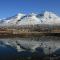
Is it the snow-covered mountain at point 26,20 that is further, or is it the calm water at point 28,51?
the snow-covered mountain at point 26,20

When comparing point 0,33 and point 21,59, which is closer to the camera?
point 21,59

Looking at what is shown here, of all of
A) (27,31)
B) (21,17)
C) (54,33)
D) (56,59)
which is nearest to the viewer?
(56,59)

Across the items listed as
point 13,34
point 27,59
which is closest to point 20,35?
point 13,34

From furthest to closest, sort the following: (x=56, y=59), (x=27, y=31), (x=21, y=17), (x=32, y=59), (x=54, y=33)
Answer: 1. (x=21, y=17)
2. (x=27, y=31)
3. (x=54, y=33)
4. (x=32, y=59)
5. (x=56, y=59)

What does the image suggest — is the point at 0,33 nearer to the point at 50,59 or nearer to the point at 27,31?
the point at 27,31

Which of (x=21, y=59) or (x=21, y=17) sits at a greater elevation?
(x=21, y=17)

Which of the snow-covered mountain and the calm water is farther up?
the snow-covered mountain

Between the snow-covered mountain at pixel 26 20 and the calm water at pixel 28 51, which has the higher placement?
the snow-covered mountain at pixel 26 20

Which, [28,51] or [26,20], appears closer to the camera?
[28,51]

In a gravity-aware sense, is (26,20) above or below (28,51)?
above

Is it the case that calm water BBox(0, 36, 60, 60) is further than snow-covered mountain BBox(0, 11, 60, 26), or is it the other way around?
snow-covered mountain BBox(0, 11, 60, 26)

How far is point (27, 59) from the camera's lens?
16719 mm

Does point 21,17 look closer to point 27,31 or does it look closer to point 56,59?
point 27,31

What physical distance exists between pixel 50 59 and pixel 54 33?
71.2 ft
